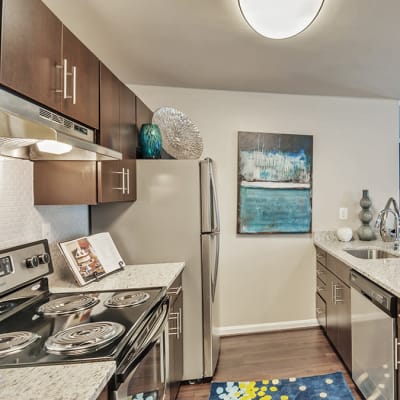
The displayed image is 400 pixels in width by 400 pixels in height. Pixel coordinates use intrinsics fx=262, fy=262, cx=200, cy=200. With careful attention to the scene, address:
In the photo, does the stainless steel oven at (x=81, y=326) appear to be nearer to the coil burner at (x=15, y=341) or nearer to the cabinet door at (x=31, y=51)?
the coil burner at (x=15, y=341)

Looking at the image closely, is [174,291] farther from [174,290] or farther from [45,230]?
[45,230]

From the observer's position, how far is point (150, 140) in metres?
2.02

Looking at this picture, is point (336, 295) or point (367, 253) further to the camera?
point (367, 253)

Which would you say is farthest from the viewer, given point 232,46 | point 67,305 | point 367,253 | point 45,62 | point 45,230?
point 367,253

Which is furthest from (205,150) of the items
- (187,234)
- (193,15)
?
(193,15)

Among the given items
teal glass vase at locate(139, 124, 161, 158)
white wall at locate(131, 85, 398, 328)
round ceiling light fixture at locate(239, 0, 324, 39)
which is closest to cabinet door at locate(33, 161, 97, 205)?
teal glass vase at locate(139, 124, 161, 158)

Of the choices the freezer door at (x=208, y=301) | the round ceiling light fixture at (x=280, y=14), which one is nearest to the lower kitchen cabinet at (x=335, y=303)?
the freezer door at (x=208, y=301)

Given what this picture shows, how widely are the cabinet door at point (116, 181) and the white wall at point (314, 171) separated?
103cm

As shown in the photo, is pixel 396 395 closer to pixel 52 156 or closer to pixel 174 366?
pixel 174 366

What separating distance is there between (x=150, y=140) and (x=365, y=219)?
2297 mm

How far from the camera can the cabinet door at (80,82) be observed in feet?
3.78

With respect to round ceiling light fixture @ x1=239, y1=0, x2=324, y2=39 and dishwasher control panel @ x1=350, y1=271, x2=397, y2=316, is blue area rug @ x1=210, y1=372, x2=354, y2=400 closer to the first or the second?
dishwasher control panel @ x1=350, y1=271, x2=397, y2=316

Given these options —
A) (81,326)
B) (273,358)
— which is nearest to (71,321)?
(81,326)

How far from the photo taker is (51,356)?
2.68 ft
